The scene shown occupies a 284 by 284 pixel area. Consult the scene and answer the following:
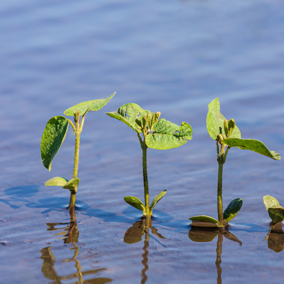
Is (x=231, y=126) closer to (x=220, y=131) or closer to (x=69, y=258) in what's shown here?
(x=220, y=131)

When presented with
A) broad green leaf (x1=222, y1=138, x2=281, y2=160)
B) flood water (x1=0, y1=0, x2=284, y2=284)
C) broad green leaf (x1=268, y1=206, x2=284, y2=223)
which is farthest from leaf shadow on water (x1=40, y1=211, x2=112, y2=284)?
broad green leaf (x1=268, y1=206, x2=284, y2=223)

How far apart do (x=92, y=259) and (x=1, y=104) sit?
12.4 ft

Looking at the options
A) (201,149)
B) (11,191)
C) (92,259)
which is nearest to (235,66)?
(201,149)

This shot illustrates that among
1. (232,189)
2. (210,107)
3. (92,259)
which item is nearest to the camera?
(92,259)

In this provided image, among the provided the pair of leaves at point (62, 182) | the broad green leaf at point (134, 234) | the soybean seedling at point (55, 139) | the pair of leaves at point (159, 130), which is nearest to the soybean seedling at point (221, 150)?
the pair of leaves at point (159, 130)

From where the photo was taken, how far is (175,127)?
10.1 feet

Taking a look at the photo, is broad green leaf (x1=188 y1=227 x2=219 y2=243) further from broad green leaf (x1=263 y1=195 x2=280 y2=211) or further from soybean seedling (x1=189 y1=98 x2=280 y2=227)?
broad green leaf (x1=263 y1=195 x2=280 y2=211)

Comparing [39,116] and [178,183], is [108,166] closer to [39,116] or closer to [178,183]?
[178,183]

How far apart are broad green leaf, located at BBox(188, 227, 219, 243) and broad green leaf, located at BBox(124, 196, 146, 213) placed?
1.41 ft

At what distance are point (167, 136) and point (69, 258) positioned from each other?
114 centimetres

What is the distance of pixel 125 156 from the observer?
14.7ft

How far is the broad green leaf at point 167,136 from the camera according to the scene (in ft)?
9.87

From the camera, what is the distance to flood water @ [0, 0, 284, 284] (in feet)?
8.45

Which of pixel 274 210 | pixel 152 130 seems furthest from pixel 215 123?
pixel 274 210
